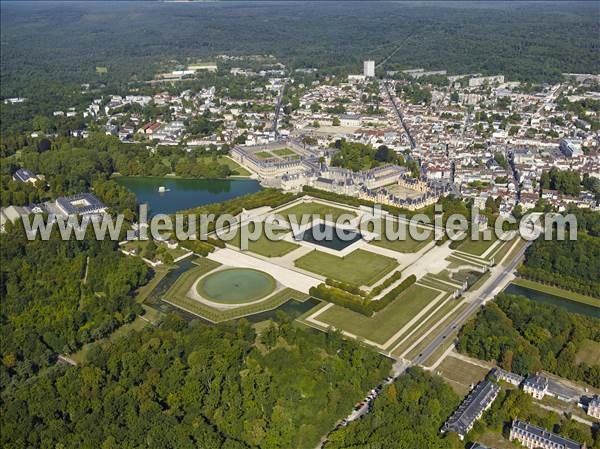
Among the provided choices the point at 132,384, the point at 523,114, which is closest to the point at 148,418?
the point at 132,384

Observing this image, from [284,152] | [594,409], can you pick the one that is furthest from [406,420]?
[284,152]

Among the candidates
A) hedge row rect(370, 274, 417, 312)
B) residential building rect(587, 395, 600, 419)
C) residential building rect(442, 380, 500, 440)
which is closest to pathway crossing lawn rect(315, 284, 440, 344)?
hedge row rect(370, 274, 417, 312)

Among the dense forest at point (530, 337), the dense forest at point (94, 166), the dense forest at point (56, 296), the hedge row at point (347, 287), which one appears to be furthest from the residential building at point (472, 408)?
the dense forest at point (94, 166)

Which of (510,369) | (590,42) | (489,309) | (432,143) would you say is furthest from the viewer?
(590,42)

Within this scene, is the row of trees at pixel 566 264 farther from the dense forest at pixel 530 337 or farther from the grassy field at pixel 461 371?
the grassy field at pixel 461 371

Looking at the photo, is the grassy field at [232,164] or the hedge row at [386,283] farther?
the grassy field at [232,164]

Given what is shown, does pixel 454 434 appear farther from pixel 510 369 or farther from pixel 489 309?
pixel 489 309

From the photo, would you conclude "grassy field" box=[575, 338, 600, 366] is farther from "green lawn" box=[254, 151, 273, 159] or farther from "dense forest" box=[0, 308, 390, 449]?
"green lawn" box=[254, 151, 273, 159]
